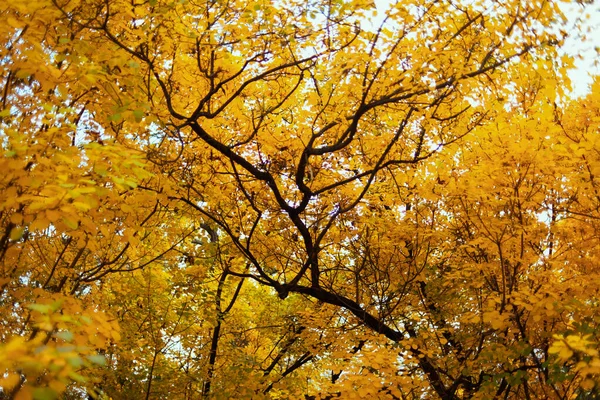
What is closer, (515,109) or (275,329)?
(515,109)

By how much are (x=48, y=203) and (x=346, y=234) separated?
502 centimetres

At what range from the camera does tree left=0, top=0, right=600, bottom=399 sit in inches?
134

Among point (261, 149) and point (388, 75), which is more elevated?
point (261, 149)

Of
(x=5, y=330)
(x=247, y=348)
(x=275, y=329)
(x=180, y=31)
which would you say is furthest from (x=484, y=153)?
(x=247, y=348)

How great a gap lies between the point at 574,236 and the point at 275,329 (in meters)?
5.77

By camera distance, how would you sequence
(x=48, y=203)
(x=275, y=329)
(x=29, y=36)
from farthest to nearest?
(x=275, y=329) < (x=29, y=36) < (x=48, y=203)

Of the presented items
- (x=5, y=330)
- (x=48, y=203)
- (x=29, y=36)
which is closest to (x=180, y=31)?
(x=29, y=36)

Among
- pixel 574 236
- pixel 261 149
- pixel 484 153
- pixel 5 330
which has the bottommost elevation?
pixel 5 330

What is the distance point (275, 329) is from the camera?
10406 mm

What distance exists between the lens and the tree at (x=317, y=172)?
3412mm

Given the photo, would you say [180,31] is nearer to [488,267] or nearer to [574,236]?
[488,267]

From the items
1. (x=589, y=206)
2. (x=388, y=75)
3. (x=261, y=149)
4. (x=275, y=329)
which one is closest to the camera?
(x=388, y=75)

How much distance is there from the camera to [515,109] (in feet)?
21.8

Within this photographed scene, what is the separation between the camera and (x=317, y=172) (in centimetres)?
654
